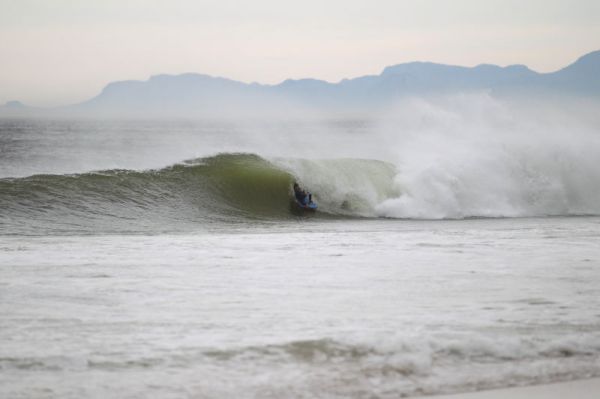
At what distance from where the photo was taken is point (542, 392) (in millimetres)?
3646

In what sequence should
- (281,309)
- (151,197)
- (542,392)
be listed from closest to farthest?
(542,392) < (281,309) < (151,197)

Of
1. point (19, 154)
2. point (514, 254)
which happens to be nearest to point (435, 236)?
point (514, 254)

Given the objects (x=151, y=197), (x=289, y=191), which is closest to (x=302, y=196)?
(x=289, y=191)

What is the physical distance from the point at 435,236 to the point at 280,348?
6757mm

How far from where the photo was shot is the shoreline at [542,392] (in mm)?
3586

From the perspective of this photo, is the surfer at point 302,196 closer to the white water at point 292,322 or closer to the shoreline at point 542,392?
the white water at point 292,322

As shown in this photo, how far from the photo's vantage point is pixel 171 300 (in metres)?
5.65

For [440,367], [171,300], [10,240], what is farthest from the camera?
[10,240]

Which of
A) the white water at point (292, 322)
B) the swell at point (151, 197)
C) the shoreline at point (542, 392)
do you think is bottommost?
the shoreline at point (542, 392)

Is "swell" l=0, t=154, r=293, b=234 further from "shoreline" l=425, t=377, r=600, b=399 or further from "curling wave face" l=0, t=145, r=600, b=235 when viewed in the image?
"shoreline" l=425, t=377, r=600, b=399

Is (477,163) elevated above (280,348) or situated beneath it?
elevated above

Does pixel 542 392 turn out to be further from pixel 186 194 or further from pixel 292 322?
pixel 186 194

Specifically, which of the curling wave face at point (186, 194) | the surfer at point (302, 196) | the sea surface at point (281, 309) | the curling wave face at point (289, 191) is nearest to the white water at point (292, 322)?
the sea surface at point (281, 309)

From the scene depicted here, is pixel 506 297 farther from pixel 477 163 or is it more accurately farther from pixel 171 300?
pixel 477 163
